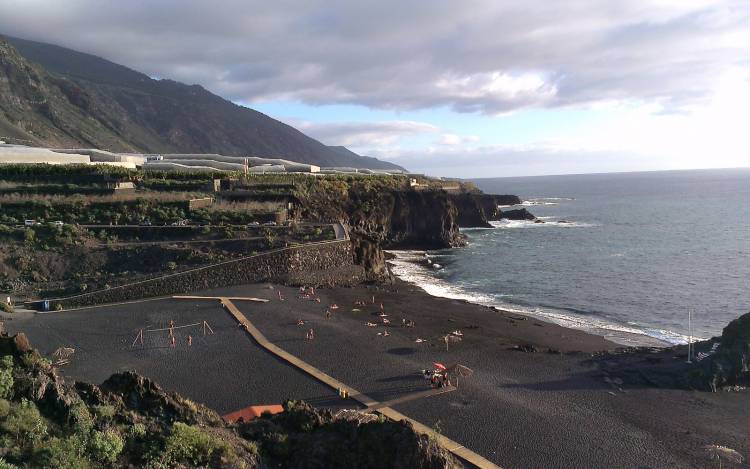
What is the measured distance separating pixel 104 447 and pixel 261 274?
82.7 ft

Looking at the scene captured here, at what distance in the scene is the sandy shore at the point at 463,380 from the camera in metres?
14.6

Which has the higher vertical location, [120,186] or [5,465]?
[120,186]

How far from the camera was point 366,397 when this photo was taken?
16.6 metres

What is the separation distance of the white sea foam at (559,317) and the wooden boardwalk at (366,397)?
1489 cm

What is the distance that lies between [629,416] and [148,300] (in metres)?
23.2

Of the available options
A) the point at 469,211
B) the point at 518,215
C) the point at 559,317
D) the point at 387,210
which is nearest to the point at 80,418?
the point at 559,317

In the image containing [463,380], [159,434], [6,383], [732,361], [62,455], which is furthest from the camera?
[732,361]

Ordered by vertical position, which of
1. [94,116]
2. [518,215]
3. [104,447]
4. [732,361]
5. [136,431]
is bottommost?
[732,361]

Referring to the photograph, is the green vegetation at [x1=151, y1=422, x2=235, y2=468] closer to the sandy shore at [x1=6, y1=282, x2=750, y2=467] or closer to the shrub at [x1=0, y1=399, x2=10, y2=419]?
the shrub at [x1=0, y1=399, x2=10, y2=419]

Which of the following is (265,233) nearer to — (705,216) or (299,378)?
(299,378)

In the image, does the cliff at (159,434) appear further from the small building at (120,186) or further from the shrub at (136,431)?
the small building at (120,186)

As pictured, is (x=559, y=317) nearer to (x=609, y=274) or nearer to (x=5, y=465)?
→ (x=609, y=274)

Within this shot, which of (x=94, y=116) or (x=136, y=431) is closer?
(x=136, y=431)

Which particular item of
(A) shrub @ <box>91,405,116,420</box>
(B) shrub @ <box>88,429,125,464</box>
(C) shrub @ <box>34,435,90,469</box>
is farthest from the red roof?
(C) shrub @ <box>34,435,90,469</box>
